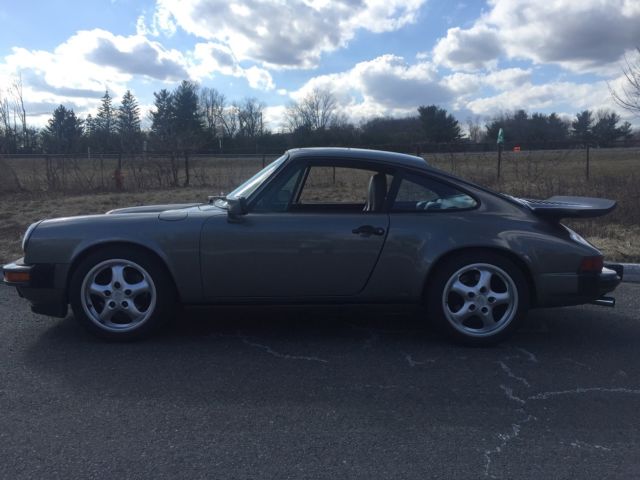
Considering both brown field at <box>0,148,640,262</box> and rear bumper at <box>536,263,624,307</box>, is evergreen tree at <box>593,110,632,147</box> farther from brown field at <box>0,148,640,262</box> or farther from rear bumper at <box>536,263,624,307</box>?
rear bumper at <box>536,263,624,307</box>

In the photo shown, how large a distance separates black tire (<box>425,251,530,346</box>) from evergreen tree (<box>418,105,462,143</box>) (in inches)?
1423

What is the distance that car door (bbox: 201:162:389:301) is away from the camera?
4.25 m

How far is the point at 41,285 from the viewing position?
14.0 ft

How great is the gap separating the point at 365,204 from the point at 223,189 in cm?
1333

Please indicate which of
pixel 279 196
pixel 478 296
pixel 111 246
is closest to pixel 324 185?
pixel 279 196

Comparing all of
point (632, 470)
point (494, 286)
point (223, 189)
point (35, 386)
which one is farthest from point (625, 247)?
point (223, 189)

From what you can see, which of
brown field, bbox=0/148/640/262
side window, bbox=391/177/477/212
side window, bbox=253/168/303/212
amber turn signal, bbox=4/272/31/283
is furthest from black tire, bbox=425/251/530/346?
brown field, bbox=0/148/640/262

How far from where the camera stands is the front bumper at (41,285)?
14.0 feet

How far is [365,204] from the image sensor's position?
4922mm

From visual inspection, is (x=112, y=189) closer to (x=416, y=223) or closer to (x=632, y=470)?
(x=416, y=223)

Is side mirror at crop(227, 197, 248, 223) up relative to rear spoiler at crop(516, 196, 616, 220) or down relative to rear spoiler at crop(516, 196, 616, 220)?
up

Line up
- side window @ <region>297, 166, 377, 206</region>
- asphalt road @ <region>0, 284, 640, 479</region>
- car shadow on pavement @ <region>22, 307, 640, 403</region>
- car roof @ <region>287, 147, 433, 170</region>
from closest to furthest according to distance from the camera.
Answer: asphalt road @ <region>0, 284, 640, 479</region>, car shadow on pavement @ <region>22, 307, 640, 403</region>, car roof @ <region>287, 147, 433, 170</region>, side window @ <region>297, 166, 377, 206</region>

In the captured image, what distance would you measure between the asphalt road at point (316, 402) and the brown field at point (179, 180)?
245 inches

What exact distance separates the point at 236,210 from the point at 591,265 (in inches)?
104
